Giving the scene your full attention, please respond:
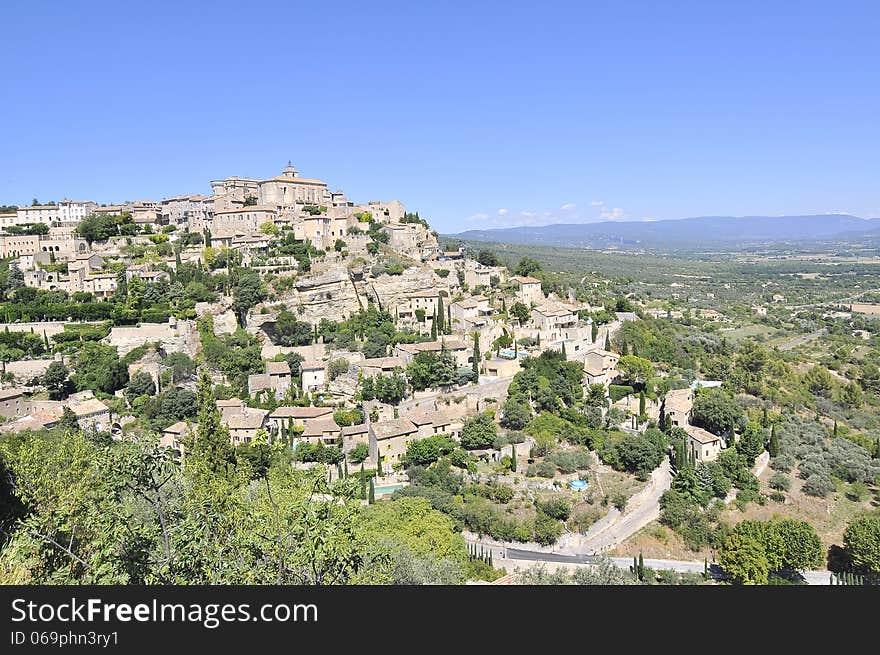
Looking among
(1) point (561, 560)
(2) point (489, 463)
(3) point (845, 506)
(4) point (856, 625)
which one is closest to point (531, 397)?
(2) point (489, 463)

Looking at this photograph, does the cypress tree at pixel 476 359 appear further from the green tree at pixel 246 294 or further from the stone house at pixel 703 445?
the green tree at pixel 246 294

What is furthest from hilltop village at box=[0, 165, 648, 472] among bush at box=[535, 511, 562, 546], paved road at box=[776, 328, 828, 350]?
paved road at box=[776, 328, 828, 350]

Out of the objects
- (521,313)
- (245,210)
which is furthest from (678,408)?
(245,210)

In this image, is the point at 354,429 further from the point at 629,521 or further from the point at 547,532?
the point at 629,521

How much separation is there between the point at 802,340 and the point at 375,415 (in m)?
52.4

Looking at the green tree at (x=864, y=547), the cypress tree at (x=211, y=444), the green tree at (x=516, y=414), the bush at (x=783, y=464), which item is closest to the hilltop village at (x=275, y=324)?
the green tree at (x=516, y=414)

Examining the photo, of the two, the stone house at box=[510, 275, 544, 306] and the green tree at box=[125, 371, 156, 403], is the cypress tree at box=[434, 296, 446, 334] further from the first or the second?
the green tree at box=[125, 371, 156, 403]

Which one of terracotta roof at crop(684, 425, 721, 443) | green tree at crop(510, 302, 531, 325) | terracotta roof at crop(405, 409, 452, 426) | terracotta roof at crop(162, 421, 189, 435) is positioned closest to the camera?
terracotta roof at crop(162, 421, 189, 435)

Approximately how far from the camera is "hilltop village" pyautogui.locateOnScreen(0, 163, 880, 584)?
10.7 metres

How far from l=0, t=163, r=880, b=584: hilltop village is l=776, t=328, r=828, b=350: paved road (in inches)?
324

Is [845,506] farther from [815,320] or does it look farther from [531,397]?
[815,320]

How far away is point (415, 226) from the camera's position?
4912cm

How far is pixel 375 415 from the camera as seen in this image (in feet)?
93.0

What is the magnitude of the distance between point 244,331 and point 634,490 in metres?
22.6
